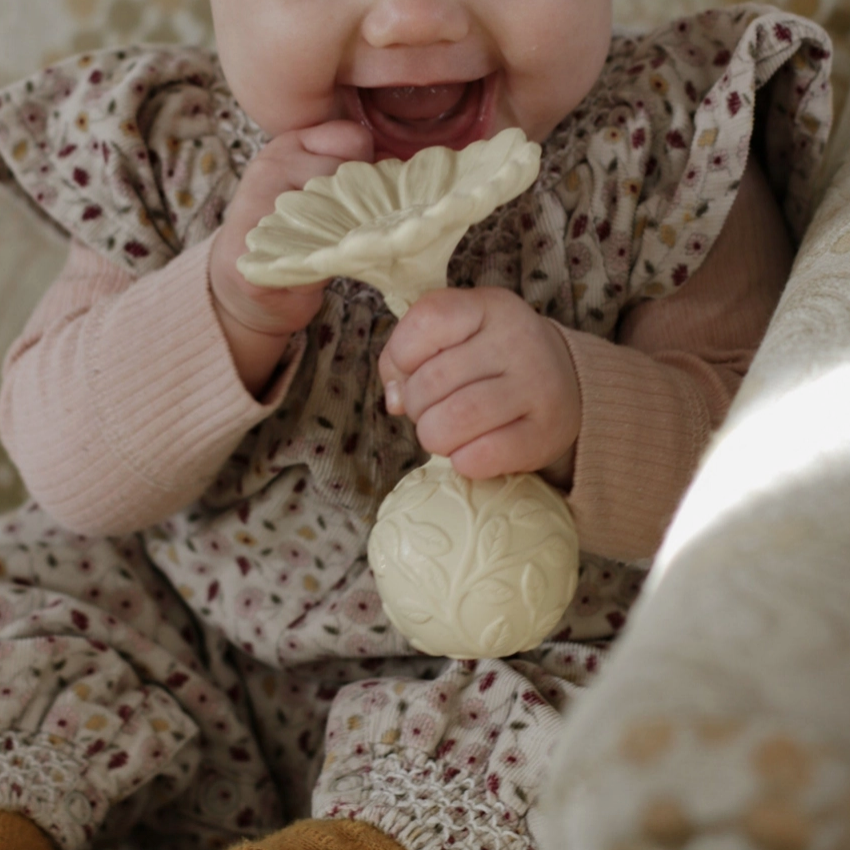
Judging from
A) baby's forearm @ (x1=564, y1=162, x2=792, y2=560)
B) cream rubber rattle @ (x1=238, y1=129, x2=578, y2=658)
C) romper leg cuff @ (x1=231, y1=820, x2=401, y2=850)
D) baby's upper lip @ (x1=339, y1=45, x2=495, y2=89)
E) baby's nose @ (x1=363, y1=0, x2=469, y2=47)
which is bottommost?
romper leg cuff @ (x1=231, y1=820, x2=401, y2=850)

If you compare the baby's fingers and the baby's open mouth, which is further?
the baby's open mouth

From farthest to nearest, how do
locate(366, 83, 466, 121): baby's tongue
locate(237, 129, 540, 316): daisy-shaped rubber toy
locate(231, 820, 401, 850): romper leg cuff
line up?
locate(366, 83, 466, 121): baby's tongue, locate(231, 820, 401, 850): romper leg cuff, locate(237, 129, 540, 316): daisy-shaped rubber toy

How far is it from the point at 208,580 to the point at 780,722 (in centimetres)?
68

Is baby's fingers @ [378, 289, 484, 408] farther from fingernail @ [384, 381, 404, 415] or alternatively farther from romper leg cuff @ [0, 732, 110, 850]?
romper leg cuff @ [0, 732, 110, 850]

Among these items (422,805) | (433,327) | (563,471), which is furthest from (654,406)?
(422,805)

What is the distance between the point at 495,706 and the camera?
2.18 feet

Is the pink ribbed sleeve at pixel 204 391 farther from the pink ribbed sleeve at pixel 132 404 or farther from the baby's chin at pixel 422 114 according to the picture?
the baby's chin at pixel 422 114

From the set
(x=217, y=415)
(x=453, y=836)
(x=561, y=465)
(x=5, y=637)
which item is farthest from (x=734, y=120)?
(x=5, y=637)

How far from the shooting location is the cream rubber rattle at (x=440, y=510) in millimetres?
494

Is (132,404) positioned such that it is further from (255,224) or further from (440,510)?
(440,510)

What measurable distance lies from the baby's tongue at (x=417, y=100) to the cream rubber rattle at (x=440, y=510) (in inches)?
4.9

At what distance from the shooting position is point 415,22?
0.58 metres

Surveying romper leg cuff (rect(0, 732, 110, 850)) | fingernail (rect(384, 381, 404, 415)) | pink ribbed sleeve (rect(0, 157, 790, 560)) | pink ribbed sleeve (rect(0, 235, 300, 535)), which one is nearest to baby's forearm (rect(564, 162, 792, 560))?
pink ribbed sleeve (rect(0, 157, 790, 560))

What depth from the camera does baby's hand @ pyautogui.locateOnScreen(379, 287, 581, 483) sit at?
0.54 m
